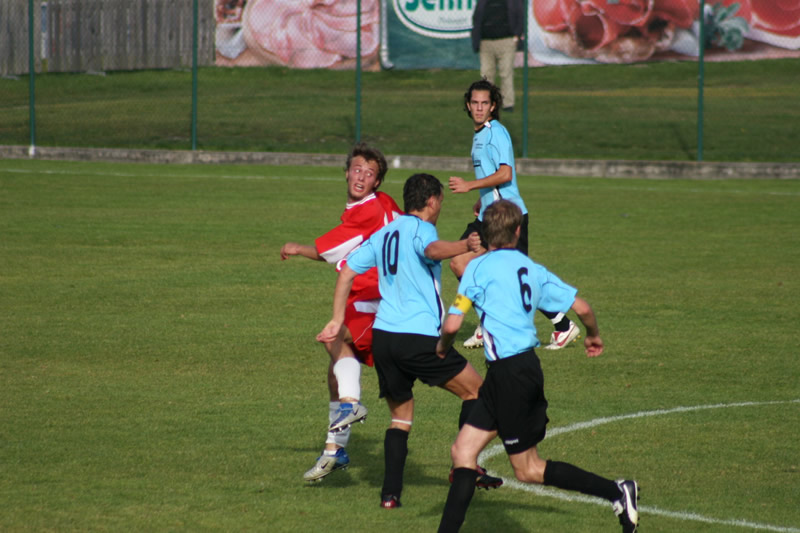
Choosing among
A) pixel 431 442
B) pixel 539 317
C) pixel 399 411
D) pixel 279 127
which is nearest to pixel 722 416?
pixel 431 442

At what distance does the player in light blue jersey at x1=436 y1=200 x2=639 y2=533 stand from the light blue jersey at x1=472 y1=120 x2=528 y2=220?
415cm

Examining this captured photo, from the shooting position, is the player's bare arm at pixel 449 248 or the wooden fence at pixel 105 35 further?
the wooden fence at pixel 105 35

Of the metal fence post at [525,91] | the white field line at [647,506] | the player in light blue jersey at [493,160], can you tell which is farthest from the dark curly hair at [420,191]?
the metal fence post at [525,91]

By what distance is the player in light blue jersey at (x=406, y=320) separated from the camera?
5.61 m

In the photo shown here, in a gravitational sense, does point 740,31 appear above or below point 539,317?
above

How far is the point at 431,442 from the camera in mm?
6781

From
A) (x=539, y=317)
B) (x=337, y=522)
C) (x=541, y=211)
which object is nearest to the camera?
(x=337, y=522)

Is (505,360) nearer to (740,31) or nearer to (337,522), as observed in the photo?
(337,522)

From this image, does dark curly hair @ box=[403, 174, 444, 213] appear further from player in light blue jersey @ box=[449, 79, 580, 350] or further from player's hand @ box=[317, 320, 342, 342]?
player in light blue jersey @ box=[449, 79, 580, 350]

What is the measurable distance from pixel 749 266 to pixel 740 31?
15825 millimetres

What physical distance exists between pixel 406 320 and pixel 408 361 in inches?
7.7

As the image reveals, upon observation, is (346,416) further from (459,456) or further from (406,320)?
(459,456)

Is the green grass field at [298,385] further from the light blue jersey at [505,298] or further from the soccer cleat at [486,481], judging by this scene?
the light blue jersey at [505,298]

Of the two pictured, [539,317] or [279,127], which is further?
[279,127]
